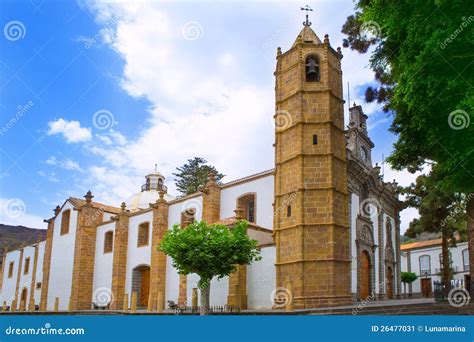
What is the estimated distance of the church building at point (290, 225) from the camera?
790 inches

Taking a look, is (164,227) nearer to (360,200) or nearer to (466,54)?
(360,200)

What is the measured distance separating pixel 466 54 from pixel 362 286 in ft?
51.1

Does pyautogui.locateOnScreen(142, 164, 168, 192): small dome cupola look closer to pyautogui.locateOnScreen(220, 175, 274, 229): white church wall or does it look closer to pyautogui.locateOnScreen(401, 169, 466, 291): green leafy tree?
pyautogui.locateOnScreen(220, 175, 274, 229): white church wall

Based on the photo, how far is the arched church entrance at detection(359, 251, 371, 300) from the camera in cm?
2463

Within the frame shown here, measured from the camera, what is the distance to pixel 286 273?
20.1 meters

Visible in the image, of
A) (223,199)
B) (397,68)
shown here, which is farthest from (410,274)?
(397,68)

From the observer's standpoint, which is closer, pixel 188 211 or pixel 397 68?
pixel 397 68

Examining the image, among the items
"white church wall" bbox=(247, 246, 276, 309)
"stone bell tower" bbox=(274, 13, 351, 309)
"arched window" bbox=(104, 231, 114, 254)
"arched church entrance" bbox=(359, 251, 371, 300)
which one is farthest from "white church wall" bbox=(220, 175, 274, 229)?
"arched window" bbox=(104, 231, 114, 254)

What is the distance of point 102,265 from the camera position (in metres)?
33.4

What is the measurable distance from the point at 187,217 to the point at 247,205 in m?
4.37

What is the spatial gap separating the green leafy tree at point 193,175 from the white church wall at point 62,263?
16239mm

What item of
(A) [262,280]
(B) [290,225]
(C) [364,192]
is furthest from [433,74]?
(C) [364,192]

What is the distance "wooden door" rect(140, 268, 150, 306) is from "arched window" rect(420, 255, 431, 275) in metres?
27.2
